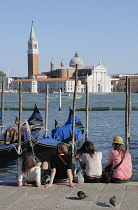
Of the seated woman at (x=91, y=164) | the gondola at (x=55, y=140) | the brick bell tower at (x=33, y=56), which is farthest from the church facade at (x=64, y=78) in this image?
the seated woman at (x=91, y=164)

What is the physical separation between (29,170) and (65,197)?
59 centimetres

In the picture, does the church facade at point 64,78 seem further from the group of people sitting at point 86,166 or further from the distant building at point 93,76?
the group of people sitting at point 86,166

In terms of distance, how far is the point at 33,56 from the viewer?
77438mm

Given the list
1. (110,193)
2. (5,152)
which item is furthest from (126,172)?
(5,152)

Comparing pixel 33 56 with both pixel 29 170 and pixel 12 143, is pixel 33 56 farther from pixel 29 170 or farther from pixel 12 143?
pixel 29 170

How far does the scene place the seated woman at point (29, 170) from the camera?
3828mm

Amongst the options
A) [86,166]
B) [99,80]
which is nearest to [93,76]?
[99,80]

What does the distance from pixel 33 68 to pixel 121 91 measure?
19.3 m

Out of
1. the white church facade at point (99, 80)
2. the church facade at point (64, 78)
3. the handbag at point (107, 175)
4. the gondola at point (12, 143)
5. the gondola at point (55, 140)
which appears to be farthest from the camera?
the white church facade at point (99, 80)

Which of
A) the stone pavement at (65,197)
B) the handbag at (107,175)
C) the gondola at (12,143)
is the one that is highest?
the handbag at (107,175)

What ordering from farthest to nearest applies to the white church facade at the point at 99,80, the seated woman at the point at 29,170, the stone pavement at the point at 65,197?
the white church facade at the point at 99,80
the seated woman at the point at 29,170
the stone pavement at the point at 65,197

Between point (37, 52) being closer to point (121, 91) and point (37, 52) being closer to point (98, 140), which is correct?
point (121, 91)

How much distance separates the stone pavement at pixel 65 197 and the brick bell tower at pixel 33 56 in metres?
74.3

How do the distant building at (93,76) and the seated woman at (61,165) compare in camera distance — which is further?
the distant building at (93,76)
